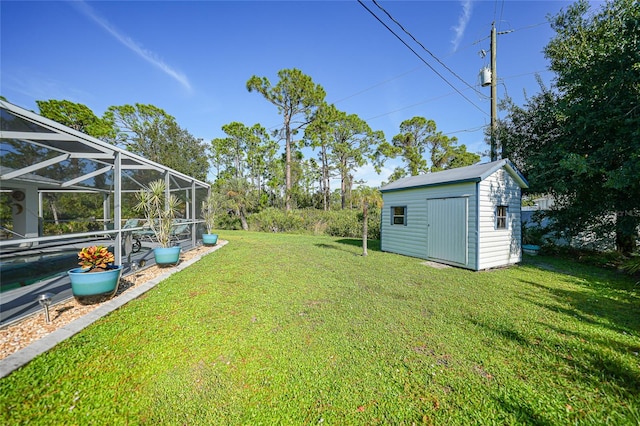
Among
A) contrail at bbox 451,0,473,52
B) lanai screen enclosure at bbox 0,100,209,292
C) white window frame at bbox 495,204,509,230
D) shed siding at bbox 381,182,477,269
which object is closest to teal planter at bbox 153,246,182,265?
lanai screen enclosure at bbox 0,100,209,292

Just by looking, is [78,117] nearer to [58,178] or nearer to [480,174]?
[58,178]

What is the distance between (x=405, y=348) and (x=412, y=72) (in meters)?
11.0

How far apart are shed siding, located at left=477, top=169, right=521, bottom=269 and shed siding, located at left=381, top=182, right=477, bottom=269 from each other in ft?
0.70

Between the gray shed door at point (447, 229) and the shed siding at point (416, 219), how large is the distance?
13 centimetres

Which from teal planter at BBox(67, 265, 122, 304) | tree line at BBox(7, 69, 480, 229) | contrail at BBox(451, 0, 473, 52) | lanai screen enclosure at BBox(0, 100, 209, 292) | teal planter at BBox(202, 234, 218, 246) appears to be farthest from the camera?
tree line at BBox(7, 69, 480, 229)

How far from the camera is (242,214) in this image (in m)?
18.7

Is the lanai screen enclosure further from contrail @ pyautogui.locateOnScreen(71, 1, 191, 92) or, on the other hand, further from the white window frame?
the white window frame

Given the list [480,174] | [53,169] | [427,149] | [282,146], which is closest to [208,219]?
[53,169]

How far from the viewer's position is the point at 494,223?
21.6 feet

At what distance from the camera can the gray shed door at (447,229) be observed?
6.48 metres

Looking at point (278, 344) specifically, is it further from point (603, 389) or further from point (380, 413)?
point (603, 389)

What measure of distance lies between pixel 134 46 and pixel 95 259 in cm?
834

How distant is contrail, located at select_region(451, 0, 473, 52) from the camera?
7.29 meters

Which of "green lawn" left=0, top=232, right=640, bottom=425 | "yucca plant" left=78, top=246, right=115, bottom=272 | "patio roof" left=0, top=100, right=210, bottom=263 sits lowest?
"green lawn" left=0, top=232, right=640, bottom=425
